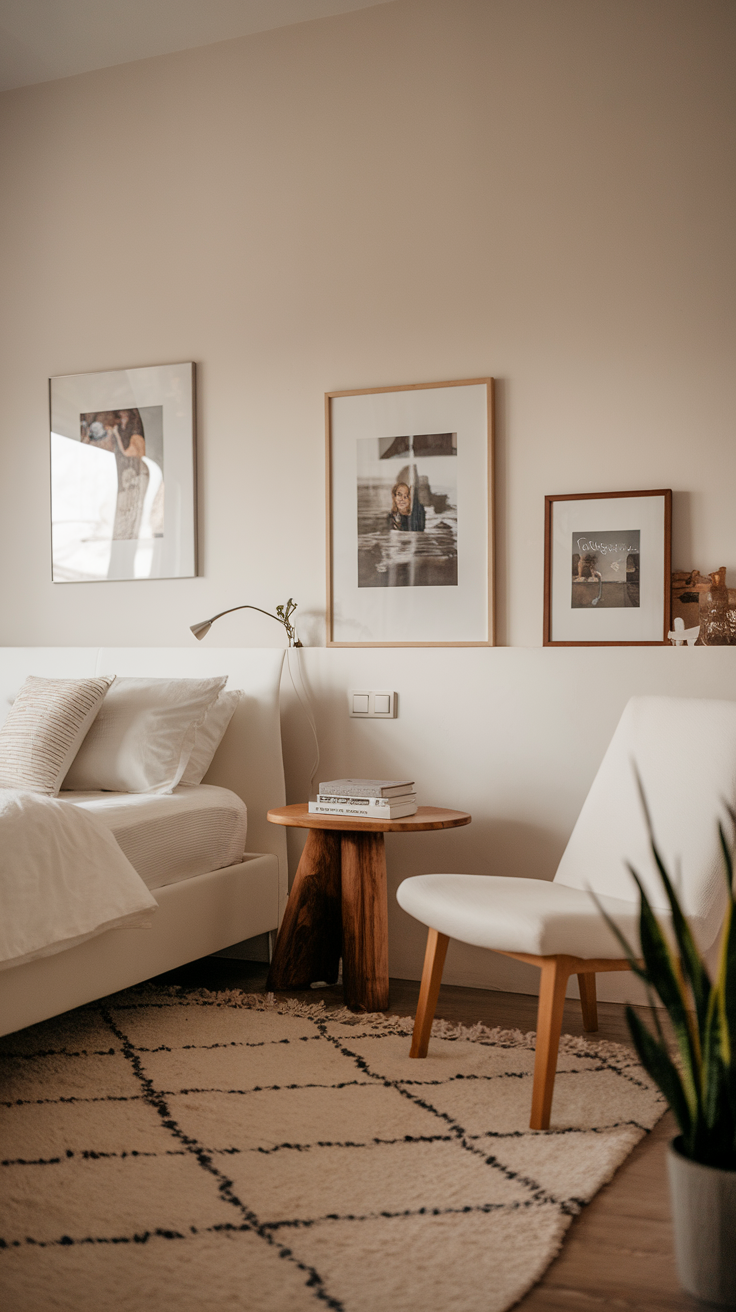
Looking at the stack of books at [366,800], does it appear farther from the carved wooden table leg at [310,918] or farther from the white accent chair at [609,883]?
the white accent chair at [609,883]

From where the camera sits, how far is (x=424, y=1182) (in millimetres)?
1771

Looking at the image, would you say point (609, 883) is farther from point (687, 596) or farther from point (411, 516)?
point (411, 516)

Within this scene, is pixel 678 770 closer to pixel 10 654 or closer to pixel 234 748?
pixel 234 748

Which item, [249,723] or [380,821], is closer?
[380,821]

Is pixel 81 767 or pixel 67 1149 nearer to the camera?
pixel 67 1149

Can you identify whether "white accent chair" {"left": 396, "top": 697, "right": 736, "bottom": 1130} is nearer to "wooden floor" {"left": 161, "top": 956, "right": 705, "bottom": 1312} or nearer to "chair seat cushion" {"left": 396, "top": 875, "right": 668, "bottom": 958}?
"chair seat cushion" {"left": 396, "top": 875, "right": 668, "bottom": 958}

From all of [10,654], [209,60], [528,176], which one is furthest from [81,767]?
[209,60]

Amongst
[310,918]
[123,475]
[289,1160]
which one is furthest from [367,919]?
[123,475]

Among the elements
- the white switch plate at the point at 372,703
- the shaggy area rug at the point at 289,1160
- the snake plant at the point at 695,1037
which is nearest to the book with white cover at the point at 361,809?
the white switch plate at the point at 372,703

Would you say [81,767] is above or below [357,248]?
below

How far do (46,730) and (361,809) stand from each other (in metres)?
0.93

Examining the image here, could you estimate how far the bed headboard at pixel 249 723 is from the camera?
3242 mm

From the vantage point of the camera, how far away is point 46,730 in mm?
2951

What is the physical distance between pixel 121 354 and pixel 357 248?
98 centimetres
